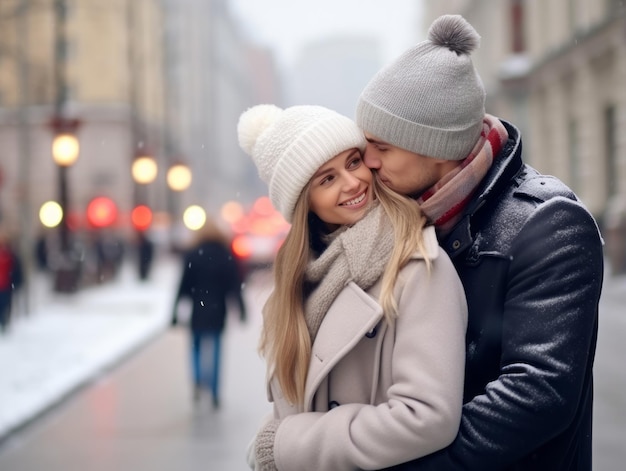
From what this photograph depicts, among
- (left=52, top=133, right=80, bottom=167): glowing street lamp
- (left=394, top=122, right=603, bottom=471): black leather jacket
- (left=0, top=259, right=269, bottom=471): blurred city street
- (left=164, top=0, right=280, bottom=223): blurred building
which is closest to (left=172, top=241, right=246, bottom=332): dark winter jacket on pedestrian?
Answer: (left=0, top=259, right=269, bottom=471): blurred city street

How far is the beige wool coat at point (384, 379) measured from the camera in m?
2.03

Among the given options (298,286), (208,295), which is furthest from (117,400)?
(298,286)

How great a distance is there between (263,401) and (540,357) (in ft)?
26.2

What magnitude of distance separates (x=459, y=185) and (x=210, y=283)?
813cm

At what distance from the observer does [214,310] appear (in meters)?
10.1

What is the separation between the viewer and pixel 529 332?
6.54 ft

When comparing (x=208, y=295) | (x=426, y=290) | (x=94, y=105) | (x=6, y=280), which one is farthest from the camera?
(x=94, y=105)

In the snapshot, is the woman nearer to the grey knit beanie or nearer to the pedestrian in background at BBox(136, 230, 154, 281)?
the grey knit beanie

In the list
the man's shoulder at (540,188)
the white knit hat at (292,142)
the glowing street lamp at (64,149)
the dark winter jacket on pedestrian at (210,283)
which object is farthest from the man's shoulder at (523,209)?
the glowing street lamp at (64,149)

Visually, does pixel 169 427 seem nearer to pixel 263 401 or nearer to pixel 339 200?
pixel 263 401

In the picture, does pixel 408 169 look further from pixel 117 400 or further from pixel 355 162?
pixel 117 400

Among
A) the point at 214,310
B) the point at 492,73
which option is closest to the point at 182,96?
the point at 492,73

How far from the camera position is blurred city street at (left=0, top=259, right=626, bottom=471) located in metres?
7.41

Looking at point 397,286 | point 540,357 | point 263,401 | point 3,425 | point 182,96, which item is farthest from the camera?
point 182,96
